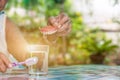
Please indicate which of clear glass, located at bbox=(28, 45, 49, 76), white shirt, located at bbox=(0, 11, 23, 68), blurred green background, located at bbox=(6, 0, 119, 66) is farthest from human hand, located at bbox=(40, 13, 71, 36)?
blurred green background, located at bbox=(6, 0, 119, 66)

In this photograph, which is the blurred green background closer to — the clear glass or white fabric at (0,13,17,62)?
white fabric at (0,13,17,62)

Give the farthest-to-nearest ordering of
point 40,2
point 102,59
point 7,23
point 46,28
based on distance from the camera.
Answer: point 40,2, point 102,59, point 7,23, point 46,28

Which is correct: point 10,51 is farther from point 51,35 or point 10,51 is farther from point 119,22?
point 119,22

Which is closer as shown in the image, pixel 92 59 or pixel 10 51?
pixel 10 51

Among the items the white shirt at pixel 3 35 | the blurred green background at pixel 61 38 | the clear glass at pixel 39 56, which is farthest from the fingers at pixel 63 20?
the blurred green background at pixel 61 38

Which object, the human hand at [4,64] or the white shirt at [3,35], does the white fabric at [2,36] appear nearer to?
the white shirt at [3,35]

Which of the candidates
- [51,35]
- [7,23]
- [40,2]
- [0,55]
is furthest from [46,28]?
[40,2]

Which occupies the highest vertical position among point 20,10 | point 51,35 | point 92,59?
point 20,10
